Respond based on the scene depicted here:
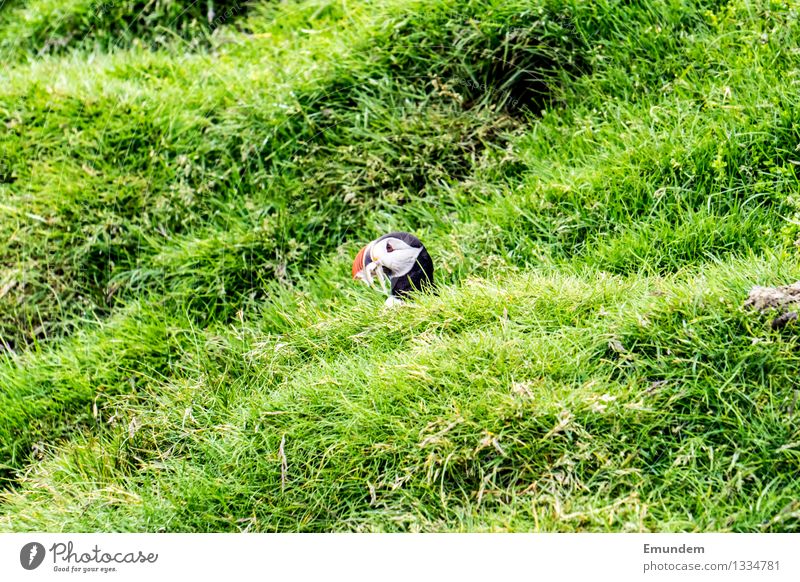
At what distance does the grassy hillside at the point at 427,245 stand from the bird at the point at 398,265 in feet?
0.34

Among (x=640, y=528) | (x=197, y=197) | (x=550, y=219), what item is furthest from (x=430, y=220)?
(x=640, y=528)

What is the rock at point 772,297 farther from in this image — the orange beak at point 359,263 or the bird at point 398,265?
the orange beak at point 359,263

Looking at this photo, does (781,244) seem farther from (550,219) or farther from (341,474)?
(341,474)

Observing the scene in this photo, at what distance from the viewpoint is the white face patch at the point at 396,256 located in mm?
3541

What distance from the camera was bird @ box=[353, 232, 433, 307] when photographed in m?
3.54

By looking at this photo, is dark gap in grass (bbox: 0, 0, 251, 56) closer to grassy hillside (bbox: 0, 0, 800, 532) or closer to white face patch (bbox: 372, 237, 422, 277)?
grassy hillside (bbox: 0, 0, 800, 532)

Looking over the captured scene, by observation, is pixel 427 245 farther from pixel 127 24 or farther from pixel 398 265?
pixel 127 24

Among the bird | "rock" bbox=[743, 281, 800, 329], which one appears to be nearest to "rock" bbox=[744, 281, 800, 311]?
"rock" bbox=[743, 281, 800, 329]

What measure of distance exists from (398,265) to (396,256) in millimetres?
37

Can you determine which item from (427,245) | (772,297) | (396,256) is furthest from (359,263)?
(772,297)

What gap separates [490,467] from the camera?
2.81 metres
